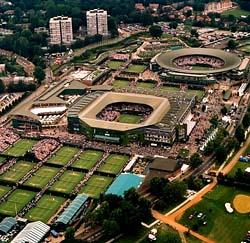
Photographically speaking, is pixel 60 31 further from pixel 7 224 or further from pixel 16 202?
pixel 7 224

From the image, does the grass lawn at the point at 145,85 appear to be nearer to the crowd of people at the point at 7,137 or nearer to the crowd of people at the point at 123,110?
the crowd of people at the point at 123,110

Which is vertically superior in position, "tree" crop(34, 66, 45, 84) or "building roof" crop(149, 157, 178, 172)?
"building roof" crop(149, 157, 178, 172)

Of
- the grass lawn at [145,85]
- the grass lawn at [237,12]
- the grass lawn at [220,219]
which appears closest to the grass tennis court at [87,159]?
the grass lawn at [220,219]

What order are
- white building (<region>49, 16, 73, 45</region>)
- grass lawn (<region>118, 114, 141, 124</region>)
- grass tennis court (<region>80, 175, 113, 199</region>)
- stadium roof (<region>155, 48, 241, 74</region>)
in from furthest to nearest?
white building (<region>49, 16, 73, 45</region>) < stadium roof (<region>155, 48, 241, 74</region>) < grass lawn (<region>118, 114, 141, 124</region>) < grass tennis court (<region>80, 175, 113, 199</region>)

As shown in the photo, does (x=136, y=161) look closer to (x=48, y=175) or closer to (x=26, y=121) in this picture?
(x=48, y=175)

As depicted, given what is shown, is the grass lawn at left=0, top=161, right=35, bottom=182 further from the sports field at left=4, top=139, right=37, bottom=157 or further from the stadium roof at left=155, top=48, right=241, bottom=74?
the stadium roof at left=155, top=48, right=241, bottom=74

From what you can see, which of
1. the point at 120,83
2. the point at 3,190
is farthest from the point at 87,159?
the point at 120,83

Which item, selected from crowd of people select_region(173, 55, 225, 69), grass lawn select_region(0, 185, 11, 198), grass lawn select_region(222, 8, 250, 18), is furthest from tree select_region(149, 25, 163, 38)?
grass lawn select_region(0, 185, 11, 198)
